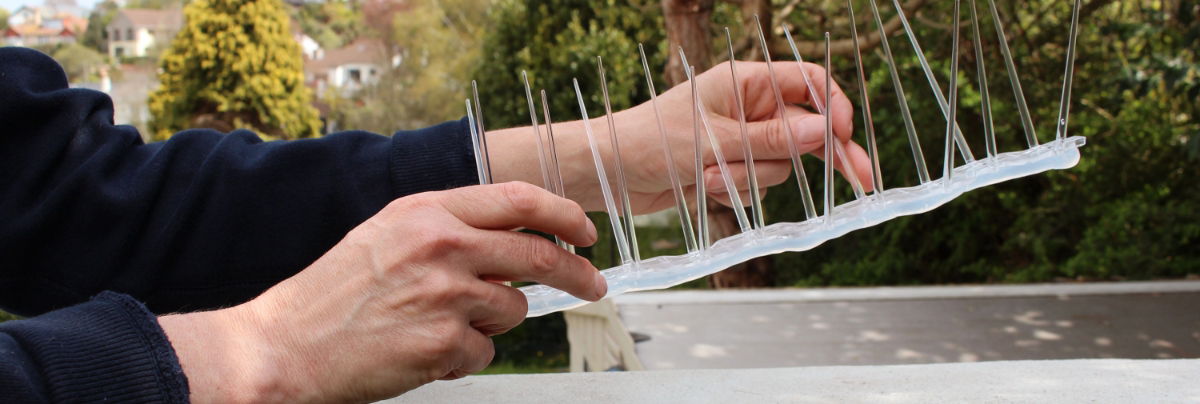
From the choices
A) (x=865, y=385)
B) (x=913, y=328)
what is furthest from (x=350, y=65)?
(x=865, y=385)

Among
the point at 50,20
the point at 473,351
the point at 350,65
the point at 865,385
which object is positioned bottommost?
the point at 865,385

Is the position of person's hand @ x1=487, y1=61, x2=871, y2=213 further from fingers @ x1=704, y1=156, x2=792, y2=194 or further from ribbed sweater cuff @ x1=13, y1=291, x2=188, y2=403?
ribbed sweater cuff @ x1=13, y1=291, x2=188, y2=403

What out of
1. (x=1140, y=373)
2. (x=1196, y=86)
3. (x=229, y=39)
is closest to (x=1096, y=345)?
(x=1196, y=86)

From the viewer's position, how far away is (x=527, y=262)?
1.09 meters

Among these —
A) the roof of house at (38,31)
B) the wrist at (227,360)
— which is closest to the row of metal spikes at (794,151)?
the wrist at (227,360)

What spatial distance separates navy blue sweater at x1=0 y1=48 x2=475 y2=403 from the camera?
1.46 m

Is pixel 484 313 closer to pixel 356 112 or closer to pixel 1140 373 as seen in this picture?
pixel 1140 373

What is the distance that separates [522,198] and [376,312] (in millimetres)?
194

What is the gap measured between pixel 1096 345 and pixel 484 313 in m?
3.83

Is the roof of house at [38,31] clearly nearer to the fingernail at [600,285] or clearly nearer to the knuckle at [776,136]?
the knuckle at [776,136]

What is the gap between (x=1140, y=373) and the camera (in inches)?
59.7

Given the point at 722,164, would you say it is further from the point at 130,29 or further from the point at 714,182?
the point at 130,29

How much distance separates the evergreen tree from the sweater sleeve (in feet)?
33.0

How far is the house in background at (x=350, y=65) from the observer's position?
97.9ft
